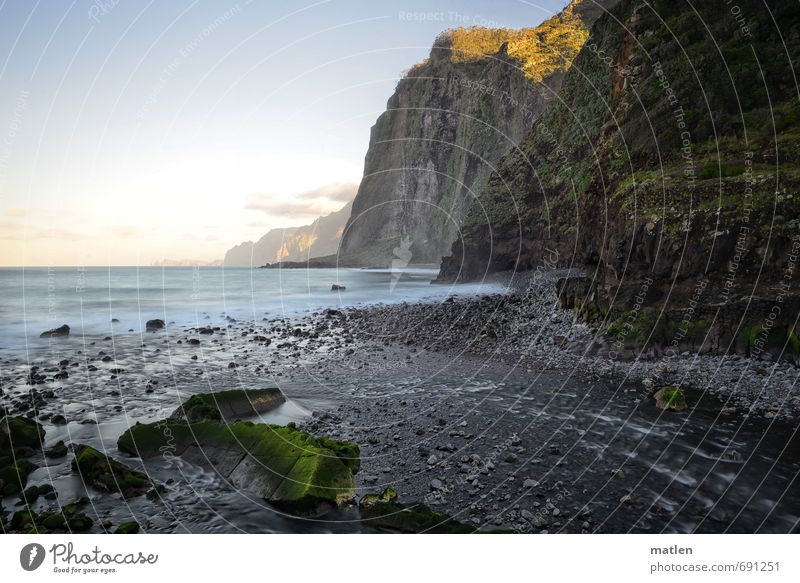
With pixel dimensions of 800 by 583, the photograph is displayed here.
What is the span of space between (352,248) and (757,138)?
143 meters

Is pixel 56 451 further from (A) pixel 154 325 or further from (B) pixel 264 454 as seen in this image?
(A) pixel 154 325

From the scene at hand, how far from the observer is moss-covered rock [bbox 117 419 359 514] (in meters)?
7.57

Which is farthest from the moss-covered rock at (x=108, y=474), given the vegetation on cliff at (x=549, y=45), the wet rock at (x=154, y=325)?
the vegetation on cliff at (x=549, y=45)

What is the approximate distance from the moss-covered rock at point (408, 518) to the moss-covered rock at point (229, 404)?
18.0 ft

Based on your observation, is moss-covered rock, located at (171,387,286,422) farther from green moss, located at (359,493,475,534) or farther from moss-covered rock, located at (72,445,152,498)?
green moss, located at (359,493,475,534)

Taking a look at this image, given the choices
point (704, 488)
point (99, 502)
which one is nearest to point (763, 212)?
point (704, 488)

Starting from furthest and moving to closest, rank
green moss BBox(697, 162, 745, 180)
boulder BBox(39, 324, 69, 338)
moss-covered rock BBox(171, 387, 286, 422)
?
boulder BBox(39, 324, 69, 338), green moss BBox(697, 162, 745, 180), moss-covered rock BBox(171, 387, 286, 422)

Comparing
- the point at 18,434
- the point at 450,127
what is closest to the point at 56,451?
the point at 18,434

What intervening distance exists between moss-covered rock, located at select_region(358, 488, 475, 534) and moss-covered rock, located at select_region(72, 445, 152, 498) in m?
4.37

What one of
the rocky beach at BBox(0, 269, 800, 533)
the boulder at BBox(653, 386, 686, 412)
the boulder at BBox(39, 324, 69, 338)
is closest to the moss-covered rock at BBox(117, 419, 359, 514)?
the rocky beach at BBox(0, 269, 800, 533)

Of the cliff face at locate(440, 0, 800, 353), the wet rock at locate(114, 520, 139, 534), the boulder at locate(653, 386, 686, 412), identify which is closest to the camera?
the wet rock at locate(114, 520, 139, 534)

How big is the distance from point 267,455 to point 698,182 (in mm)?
19019

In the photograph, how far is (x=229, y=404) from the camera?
41.9 ft

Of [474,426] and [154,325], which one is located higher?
[474,426]
